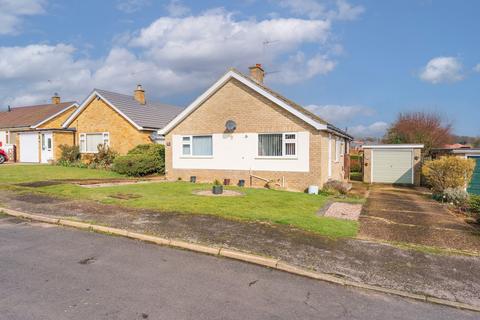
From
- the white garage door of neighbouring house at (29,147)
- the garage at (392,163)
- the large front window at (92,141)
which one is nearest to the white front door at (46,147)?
the white garage door of neighbouring house at (29,147)

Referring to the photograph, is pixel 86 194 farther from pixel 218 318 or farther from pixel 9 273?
pixel 218 318

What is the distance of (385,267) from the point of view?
18.5ft

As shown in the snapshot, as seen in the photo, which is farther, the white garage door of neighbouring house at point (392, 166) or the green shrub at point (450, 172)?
the white garage door of neighbouring house at point (392, 166)

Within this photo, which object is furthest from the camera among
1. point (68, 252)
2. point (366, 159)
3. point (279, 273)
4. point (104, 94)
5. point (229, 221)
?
point (104, 94)

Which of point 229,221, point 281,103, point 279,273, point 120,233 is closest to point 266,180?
point 281,103

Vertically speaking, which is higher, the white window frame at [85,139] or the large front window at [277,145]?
the white window frame at [85,139]

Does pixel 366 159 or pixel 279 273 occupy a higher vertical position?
pixel 366 159

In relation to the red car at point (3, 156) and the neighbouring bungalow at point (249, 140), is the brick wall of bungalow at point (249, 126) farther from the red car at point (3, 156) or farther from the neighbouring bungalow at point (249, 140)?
the red car at point (3, 156)

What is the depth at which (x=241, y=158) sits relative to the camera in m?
16.6

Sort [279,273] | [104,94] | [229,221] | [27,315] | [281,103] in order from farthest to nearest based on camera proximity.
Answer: [104,94]
[281,103]
[229,221]
[279,273]
[27,315]

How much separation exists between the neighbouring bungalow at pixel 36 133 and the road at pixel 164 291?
77.4 feet

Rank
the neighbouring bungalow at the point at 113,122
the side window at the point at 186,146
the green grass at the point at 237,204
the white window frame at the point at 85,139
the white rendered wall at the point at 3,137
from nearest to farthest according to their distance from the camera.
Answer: the green grass at the point at 237,204 → the side window at the point at 186,146 → the neighbouring bungalow at the point at 113,122 → the white window frame at the point at 85,139 → the white rendered wall at the point at 3,137

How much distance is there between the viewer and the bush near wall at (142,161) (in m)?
20.0

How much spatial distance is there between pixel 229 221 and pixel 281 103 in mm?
8395
